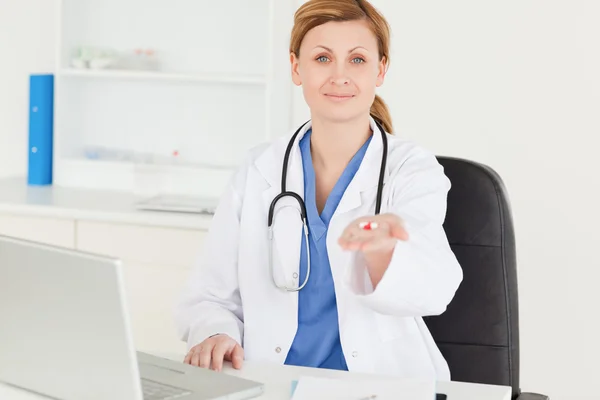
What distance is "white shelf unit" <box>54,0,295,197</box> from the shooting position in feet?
10.6

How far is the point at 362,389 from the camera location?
4.72ft

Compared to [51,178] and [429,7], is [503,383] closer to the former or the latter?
[429,7]

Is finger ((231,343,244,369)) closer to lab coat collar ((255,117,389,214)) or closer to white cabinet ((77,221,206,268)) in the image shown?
lab coat collar ((255,117,389,214))

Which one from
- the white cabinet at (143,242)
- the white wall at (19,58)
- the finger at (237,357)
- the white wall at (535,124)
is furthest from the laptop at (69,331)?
the white wall at (19,58)

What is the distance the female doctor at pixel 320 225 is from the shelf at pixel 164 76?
3.48 ft

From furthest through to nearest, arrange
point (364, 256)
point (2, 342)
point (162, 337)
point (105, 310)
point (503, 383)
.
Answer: point (162, 337) < point (503, 383) < point (364, 256) < point (2, 342) < point (105, 310)

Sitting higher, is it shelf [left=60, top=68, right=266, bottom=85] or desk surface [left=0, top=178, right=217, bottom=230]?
shelf [left=60, top=68, right=266, bottom=85]

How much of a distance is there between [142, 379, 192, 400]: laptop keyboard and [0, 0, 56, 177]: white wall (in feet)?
7.52

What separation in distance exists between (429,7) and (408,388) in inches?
64.4

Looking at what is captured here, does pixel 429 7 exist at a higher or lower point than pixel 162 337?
higher

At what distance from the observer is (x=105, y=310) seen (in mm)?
1218

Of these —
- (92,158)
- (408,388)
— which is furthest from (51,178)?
(408,388)

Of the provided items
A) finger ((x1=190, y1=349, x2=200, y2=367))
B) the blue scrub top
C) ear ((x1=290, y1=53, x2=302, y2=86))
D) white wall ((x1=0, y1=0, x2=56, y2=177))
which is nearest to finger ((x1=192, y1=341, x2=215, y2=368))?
finger ((x1=190, y1=349, x2=200, y2=367))

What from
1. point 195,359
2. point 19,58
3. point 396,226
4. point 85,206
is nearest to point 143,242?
point 85,206
